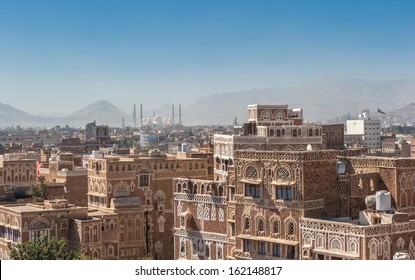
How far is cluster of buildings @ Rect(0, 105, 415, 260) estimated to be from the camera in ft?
72.9

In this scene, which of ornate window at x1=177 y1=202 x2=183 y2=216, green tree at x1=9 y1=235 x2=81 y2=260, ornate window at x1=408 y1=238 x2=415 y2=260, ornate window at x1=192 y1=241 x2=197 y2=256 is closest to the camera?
ornate window at x1=408 y1=238 x2=415 y2=260

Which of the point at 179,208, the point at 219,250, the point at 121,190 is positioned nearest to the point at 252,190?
the point at 219,250

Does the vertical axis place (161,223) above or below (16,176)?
below

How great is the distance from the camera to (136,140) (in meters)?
154

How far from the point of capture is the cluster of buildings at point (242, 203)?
22.2m

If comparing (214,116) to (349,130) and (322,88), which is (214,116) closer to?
(322,88)

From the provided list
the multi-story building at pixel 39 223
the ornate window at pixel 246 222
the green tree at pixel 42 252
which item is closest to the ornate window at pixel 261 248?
the ornate window at pixel 246 222

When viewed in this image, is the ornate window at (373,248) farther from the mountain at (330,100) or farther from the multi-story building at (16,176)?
the mountain at (330,100)

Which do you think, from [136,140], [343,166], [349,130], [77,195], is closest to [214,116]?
[136,140]

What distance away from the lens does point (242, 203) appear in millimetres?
25062

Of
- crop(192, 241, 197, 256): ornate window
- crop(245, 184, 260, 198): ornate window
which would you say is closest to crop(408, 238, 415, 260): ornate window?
crop(245, 184, 260, 198): ornate window

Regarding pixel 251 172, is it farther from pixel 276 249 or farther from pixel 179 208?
pixel 179 208

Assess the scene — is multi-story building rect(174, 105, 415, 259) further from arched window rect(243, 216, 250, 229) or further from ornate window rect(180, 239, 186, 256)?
ornate window rect(180, 239, 186, 256)

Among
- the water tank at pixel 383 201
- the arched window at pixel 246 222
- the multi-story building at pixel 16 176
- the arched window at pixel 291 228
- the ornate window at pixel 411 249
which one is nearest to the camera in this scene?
the ornate window at pixel 411 249
